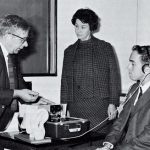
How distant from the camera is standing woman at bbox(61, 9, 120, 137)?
136 inches

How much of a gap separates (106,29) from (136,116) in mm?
2314

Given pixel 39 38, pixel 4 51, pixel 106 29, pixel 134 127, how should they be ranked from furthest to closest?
pixel 106 29 → pixel 39 38 → pixel 4 51 → pixel 134 127

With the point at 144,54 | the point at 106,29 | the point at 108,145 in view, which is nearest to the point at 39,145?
the point at 108,145

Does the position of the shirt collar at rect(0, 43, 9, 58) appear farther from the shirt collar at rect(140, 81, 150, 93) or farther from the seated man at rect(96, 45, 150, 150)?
the shirt collar at rect(140, 81, 150, 93)

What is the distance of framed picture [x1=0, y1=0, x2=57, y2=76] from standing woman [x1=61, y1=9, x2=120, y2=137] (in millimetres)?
508

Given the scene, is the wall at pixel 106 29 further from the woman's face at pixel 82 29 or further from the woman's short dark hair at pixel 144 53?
the woman's short dark hair at pixel 144 53

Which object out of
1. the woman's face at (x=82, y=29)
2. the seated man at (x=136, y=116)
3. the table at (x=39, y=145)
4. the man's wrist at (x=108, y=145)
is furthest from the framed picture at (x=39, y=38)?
the man's wrist at (x=108, y=145)

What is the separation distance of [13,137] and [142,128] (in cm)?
100

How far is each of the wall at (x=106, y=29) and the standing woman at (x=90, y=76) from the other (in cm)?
53

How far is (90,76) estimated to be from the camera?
3.47m

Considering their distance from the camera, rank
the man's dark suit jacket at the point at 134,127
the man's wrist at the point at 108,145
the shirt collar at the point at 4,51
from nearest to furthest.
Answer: the man's dark suit jacket at the point at 134,127 < the man's wrist at the point at 108,145 < the shirt collar at the point at 4,51

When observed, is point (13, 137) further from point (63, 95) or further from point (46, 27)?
point (46, 27)

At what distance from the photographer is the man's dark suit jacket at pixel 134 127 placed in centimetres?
214

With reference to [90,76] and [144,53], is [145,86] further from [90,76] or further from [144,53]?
[90,76]
